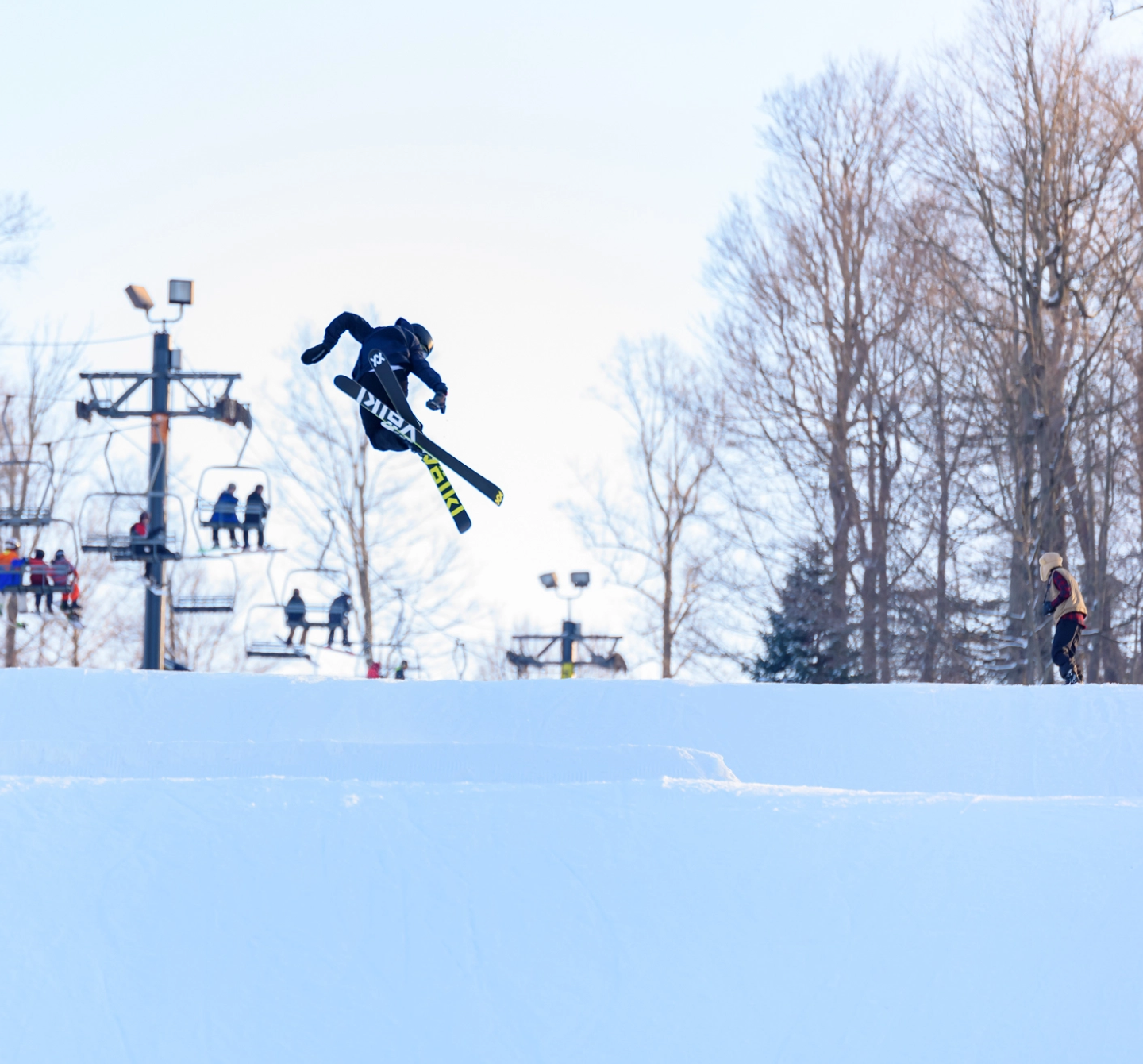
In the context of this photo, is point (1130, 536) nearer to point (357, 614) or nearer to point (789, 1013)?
point (357, 614)

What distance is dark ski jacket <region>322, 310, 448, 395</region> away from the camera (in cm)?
1049

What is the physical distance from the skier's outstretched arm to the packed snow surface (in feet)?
13.1

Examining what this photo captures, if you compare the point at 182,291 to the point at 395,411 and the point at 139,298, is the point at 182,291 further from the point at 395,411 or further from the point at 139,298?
the point at 395,411

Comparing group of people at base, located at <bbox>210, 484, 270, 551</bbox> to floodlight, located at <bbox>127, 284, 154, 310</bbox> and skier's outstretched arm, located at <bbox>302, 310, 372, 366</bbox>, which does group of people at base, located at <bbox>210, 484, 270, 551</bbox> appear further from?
skier's outstretched arm, located at <bbox>302, 310, 372, 366</bbox>

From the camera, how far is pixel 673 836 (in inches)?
268

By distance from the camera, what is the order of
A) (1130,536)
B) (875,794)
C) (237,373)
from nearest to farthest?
1. (875,794)
2. (237,373)
3. (1130,536)

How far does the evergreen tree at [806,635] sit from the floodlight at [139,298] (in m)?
11.5

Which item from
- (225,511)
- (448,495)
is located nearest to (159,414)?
(225,511)

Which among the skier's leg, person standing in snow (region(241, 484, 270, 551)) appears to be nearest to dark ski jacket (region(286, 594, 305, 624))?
person standing in snow (region(241, 484, 270, 551))

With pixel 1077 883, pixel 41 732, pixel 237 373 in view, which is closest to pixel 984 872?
pixel 1077 883

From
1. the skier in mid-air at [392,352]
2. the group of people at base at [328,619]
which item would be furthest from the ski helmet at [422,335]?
the group of people at base at [328,619]

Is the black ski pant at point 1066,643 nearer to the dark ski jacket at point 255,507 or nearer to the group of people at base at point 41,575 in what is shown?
the dark ski jacket at point 255,507

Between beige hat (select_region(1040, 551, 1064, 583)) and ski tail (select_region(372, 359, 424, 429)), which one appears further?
beige hat (select_region(1040, 551, 1064, 583))

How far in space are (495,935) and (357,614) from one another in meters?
21.1
